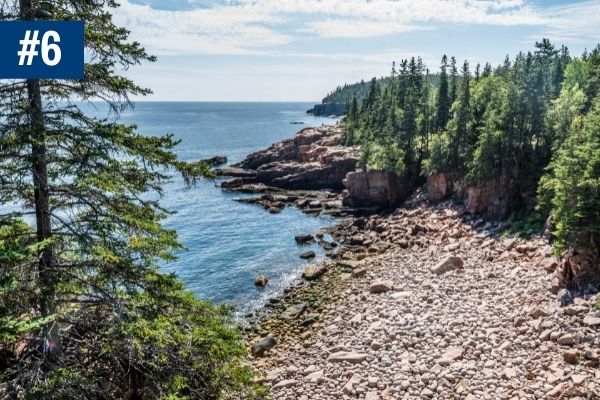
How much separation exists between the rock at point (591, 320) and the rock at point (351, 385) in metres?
10.4

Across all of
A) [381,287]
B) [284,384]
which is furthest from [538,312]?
[284,384]

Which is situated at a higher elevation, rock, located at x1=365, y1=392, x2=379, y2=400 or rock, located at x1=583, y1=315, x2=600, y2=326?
rock, located at x1=583, y1=315, x2=600, y2=326

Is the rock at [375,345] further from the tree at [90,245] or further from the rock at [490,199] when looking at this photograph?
the rock at [490,199]

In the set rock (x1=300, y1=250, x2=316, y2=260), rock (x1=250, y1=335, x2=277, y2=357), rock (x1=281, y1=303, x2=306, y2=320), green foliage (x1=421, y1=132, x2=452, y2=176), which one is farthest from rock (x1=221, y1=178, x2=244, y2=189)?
rock (x1=250, y1=335, x2=277, y2=357)

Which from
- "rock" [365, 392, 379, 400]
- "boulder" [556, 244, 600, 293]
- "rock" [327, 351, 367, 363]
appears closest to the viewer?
"rock" [365, 392, 379, 400]

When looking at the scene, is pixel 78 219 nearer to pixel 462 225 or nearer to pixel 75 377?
pixel 75 377

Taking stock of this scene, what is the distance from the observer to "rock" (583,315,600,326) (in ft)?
59.4

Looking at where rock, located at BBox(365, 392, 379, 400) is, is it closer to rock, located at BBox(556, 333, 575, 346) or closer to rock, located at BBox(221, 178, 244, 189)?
rock, located at BBox(556, 333, 575, 346)

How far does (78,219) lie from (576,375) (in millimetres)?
17742

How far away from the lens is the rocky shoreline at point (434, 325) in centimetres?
1678

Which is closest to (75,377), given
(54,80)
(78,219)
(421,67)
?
(78,219)

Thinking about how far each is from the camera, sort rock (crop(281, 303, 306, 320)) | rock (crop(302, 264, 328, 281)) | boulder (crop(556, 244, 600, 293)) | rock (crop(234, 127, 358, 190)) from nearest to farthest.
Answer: boulder (crop(556, 244, 600, 293)) < rock (crop(281, 303, 306, 320)) < rock (crop(302, 264, 328, 281)) < rock (crop(234, 127, 358, 190))

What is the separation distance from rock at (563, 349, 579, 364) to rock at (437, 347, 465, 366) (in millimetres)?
3954

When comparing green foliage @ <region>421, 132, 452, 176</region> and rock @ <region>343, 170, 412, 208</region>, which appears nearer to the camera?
green foliage @ <region>421, 132, 452, 176</region>
